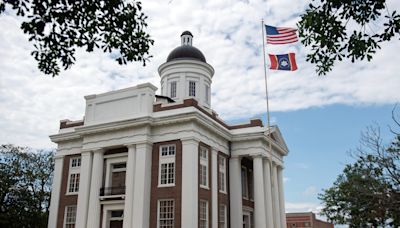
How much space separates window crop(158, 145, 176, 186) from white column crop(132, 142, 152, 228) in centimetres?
82

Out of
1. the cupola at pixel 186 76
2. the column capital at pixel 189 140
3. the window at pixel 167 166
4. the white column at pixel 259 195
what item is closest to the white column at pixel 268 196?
the white column at pixel 259 195

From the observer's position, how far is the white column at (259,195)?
97.3ft

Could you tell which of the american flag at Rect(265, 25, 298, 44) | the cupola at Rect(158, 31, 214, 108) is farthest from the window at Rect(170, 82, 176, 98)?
the american flag at Rect(265, 25, 298, 44)

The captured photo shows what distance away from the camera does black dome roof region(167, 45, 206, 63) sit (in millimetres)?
36406

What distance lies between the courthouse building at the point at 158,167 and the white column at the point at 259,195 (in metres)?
0.07

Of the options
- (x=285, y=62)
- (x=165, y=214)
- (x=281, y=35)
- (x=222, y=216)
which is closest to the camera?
(x=281, y=35)

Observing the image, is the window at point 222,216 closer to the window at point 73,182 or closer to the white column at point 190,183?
the white column at point 190,183

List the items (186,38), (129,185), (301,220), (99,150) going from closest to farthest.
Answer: (129,185) < (99,150) < (186,38) < (301,220)

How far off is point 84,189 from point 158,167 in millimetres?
5927

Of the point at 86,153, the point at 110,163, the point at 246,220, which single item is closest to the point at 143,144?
the point at 110,163

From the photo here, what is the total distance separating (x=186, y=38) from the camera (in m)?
38.6

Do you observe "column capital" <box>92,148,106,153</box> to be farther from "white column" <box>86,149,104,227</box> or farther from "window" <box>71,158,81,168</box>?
"window" <box>71,158,81,168</box>

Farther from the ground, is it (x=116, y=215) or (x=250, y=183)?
(x=250, y=183)

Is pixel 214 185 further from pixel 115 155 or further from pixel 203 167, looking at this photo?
pixel 115 155
